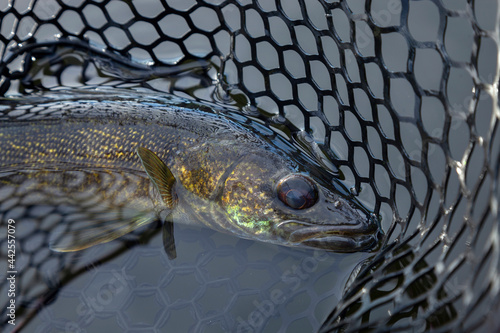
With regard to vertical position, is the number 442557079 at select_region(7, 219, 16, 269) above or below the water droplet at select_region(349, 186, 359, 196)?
below

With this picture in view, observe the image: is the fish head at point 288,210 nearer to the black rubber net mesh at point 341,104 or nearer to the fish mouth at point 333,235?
the fish mouth at point 333,235

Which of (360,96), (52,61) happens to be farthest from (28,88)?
(360,96)

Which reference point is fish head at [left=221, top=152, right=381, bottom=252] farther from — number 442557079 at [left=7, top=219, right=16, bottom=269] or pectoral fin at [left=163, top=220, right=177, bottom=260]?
number 442557079 at [left=7, top=219, right=16, bottom=269]

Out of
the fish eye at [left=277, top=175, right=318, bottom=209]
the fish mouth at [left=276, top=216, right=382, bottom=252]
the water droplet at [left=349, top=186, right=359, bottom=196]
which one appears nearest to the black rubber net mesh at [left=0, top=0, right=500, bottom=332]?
the water droplet at [left=349, top=186, right=359, bottom=196]

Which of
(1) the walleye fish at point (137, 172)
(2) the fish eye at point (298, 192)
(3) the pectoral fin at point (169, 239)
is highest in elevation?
(2) the fish eye at point (298, 192)

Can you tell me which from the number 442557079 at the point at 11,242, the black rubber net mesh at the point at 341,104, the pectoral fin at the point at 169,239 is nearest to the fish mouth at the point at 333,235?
the black rubber net mesh at the point at 341,104

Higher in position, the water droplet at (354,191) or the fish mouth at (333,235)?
the water droplet at (354,191)

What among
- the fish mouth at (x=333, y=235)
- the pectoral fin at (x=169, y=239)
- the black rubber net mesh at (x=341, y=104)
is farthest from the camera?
the pectoral fin at (x=169, y=239)
